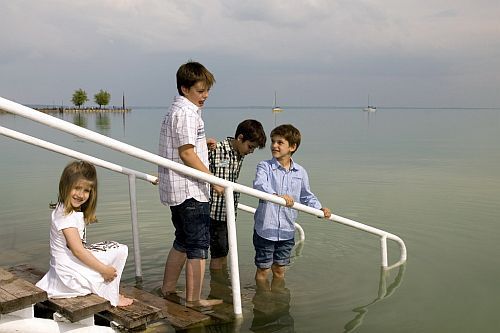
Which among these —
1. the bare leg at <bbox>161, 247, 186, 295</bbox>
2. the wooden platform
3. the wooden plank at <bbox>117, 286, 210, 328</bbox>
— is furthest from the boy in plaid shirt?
the wooden plank at <bbox>117, 286, 210, 328</bbox>

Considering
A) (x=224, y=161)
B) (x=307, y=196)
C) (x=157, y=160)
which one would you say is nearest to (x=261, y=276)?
(x=307, y=196)

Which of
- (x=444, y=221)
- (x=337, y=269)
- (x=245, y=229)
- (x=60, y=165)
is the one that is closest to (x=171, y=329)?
(x=337, y=269)

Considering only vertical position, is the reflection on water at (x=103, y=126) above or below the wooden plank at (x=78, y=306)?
above

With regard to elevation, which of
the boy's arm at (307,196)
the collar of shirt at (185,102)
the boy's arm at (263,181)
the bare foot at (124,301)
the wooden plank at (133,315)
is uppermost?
the collar of shirt at (185,102)

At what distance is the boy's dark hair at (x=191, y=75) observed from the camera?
4.18 metres

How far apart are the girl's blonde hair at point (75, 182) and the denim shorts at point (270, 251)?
1.83 meters

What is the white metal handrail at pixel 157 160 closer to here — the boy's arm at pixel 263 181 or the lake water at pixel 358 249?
the boy's arm at pixel 263 181

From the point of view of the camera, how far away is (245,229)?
8125 millimetres

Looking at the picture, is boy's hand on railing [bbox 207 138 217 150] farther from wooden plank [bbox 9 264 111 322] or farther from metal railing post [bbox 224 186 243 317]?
wooden plank [bbox 9 264 111 322]

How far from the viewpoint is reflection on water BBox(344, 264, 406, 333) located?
4771 millimetres

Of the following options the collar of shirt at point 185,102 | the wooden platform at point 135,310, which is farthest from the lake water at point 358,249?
the collar of shirt at point 185,102

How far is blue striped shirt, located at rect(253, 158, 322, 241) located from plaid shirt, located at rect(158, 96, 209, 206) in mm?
871

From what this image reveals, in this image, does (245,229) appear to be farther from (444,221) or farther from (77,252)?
(77,252)

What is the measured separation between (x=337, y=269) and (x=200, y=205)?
8.98 ft
